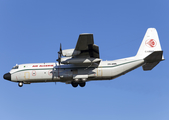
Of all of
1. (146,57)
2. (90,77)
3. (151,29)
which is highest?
(151,29)

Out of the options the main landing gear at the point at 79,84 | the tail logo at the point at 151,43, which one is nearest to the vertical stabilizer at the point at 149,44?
the tail logo at the point at 151,43

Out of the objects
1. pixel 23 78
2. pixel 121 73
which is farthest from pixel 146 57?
pixel 23 78

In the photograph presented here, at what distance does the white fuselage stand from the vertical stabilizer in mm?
1446

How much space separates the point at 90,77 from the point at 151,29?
27.9ft

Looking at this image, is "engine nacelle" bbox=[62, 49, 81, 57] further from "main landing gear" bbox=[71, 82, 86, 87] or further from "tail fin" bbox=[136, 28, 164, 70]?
"tail fin" bbox=[136, 28, 164, 70]

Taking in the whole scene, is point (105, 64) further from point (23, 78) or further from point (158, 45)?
point (23, 78)

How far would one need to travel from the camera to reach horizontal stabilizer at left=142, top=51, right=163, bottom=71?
929 inches

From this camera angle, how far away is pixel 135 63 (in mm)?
24953

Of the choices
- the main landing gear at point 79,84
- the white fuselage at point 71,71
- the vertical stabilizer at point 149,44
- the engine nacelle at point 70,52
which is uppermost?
the vertical stabilizer at point 149,44

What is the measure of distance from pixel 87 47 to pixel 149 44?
311 inches

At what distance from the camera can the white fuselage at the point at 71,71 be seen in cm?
2431

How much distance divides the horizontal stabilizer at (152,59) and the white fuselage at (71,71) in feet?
2.37

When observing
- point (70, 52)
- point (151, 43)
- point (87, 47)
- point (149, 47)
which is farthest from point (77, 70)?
point (151, 43)

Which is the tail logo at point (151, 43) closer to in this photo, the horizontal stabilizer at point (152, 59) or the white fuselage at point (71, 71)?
the horizontal stabilizer at point (152, 59)
